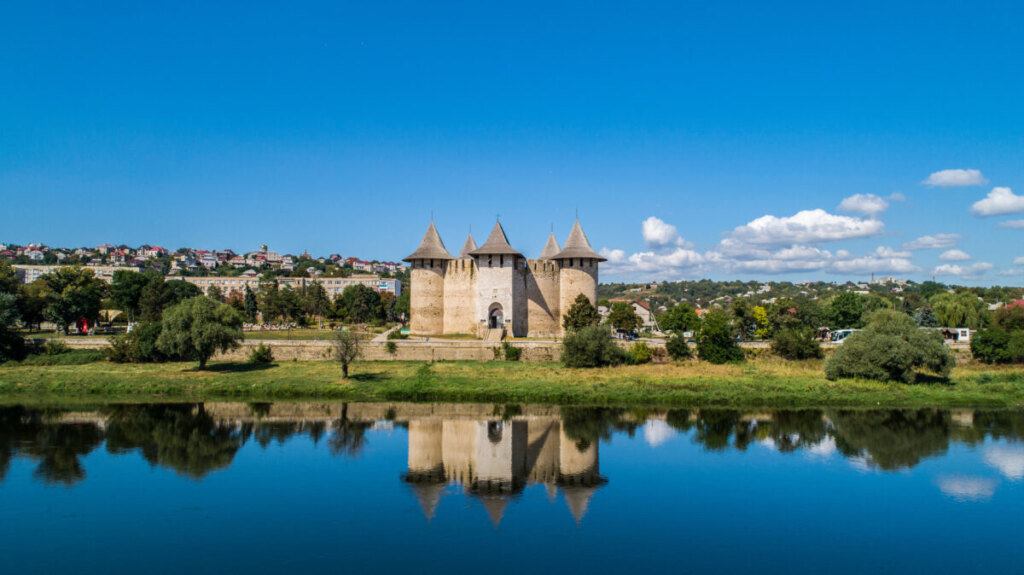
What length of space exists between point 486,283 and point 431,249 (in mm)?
4270

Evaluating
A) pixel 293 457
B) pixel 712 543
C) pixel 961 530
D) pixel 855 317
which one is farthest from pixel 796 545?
pixel 855 317

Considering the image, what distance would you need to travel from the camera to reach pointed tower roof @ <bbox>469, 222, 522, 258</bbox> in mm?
38000

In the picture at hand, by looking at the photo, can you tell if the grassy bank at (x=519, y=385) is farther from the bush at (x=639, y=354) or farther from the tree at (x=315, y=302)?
the tree at (x=315, y=302)

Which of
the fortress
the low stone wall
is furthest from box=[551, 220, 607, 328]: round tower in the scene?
the low stone wall

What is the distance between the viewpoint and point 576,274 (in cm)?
3922

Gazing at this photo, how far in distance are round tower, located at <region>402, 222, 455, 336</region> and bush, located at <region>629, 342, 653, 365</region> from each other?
40.1 feet

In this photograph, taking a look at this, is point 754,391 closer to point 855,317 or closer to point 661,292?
point 855,317

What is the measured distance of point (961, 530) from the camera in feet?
42.7

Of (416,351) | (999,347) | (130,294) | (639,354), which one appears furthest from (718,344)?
(130,294)

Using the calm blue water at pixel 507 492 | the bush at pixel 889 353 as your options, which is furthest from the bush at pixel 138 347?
the bush at pixel 889 353

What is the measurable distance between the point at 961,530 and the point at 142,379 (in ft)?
96.9

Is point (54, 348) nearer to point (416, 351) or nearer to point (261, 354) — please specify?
point (261, 354)

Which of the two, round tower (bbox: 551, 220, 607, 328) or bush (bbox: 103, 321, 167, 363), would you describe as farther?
round tower (bbox: 551, 220, 607, 328)

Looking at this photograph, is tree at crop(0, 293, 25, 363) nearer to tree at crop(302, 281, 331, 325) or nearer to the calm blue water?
the calm blue water
